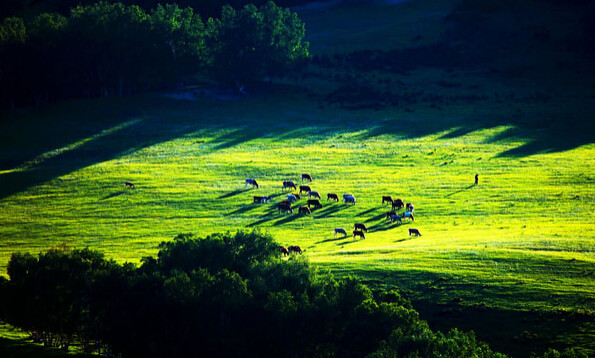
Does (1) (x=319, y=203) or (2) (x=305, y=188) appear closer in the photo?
(1) (x=319, y=203)

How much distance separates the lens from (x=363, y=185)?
8138 centimetres

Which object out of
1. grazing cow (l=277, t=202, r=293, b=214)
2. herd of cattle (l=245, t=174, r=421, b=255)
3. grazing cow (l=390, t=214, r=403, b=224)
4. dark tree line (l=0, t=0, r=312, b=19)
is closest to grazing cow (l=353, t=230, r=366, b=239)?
herd of cattle (l=245, t=174, r=421, b=255)

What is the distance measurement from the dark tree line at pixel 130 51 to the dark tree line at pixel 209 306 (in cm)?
8348

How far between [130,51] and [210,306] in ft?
307

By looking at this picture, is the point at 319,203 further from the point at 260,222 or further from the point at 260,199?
the point at 260,222

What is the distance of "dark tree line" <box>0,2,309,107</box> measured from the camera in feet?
414

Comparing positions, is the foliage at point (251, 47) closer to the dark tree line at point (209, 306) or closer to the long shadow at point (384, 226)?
the long shadow at point (384, 226)

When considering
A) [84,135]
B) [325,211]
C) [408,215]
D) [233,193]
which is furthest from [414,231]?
[84,135]

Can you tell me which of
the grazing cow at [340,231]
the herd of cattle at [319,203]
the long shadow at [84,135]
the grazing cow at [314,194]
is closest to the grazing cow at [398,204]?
the herd of cattle at [319,203]

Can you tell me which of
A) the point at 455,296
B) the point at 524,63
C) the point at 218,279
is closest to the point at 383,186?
the point at 455,296

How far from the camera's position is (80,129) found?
115 m

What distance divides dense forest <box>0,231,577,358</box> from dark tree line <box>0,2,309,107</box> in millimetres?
82619

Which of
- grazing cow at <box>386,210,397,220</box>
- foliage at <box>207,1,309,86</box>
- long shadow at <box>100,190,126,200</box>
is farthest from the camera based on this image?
foliage at <box>207,1,309,86</box>

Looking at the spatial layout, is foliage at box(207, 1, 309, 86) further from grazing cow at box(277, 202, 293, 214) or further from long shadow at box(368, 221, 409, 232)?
long shadow at box(368, 221, 409, 232)
